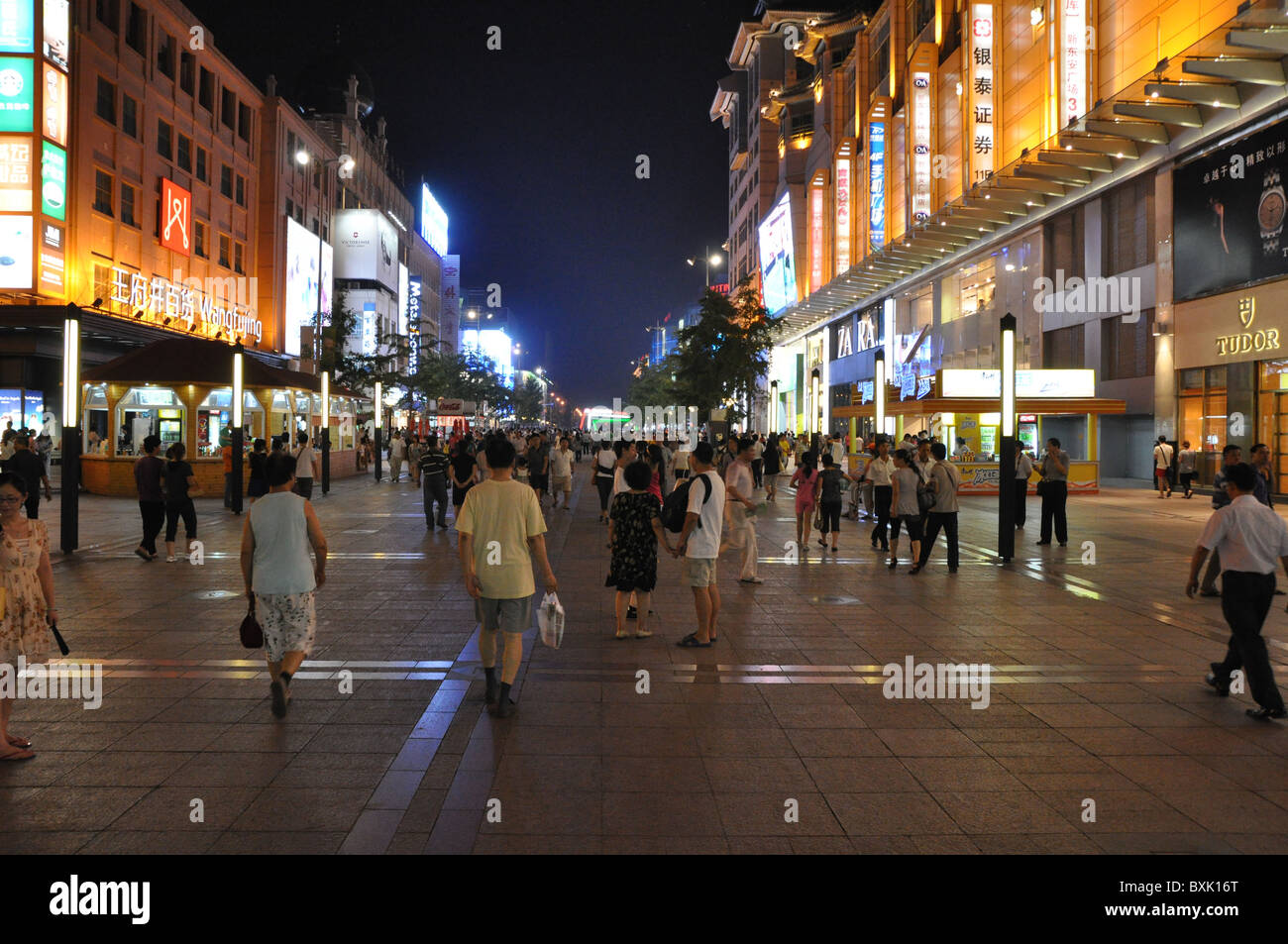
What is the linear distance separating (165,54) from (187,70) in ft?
7.45

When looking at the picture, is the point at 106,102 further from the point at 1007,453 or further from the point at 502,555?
the point at 502,555

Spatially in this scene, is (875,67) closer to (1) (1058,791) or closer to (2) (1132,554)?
(2) (1132,554)

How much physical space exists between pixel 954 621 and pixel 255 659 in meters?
6.58

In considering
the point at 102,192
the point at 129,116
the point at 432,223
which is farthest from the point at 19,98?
the point at 432,223

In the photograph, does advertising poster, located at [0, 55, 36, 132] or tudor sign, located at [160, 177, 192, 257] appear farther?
tudor sign, located at [160, 177, 192, 257]

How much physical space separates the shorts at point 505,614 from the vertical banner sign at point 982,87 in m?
35.3

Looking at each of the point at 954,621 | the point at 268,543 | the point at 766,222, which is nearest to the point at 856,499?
the point at 954,621

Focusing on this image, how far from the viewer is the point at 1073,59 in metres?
31.2

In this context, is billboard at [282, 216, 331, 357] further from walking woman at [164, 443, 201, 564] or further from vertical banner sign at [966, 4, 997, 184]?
walking woman at [164, 443, 201, 564]

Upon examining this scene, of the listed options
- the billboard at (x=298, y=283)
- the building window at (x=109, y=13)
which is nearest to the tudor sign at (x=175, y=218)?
the building window at (x=109, y=13)

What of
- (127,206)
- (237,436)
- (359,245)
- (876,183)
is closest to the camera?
(237,436)

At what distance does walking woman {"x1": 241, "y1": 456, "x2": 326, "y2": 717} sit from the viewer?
6.71 meters

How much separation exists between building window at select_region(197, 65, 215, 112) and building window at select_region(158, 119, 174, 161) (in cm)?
418

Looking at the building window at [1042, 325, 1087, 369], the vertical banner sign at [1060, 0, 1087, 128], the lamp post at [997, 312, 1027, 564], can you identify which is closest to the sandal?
the lamp post at [997, 312, 1027, 564]
